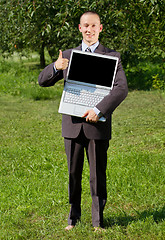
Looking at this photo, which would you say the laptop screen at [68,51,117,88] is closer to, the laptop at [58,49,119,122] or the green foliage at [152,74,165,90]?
the laptop at [58,49,119,122]

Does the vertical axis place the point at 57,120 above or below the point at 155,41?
below

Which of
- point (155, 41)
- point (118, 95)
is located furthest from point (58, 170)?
point (155, 41)

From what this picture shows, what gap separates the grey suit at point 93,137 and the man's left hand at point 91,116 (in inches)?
2.7

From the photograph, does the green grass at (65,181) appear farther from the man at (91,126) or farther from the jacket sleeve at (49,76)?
the jacket sleeve at (49,76)

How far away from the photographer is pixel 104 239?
146 inches

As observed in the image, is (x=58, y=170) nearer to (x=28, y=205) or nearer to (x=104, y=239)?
(x=28, y=205)

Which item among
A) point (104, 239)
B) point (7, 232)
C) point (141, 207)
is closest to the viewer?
point (104, 239)

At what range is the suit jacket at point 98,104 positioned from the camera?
3.33m

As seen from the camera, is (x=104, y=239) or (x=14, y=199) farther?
(x=14, y=199)

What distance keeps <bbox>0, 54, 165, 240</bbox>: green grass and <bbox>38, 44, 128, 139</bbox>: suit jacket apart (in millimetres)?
1064

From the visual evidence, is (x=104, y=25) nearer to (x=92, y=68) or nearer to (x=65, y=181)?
(x=65, y=181)

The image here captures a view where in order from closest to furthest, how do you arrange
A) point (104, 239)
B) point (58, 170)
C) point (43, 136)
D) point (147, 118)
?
1. point (104, 239)
2. point (58, 170)
3. point (43, 136)
4. point (147, 118)

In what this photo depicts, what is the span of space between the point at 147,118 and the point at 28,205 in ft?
22.1

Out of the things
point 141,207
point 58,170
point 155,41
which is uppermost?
point 155,41
